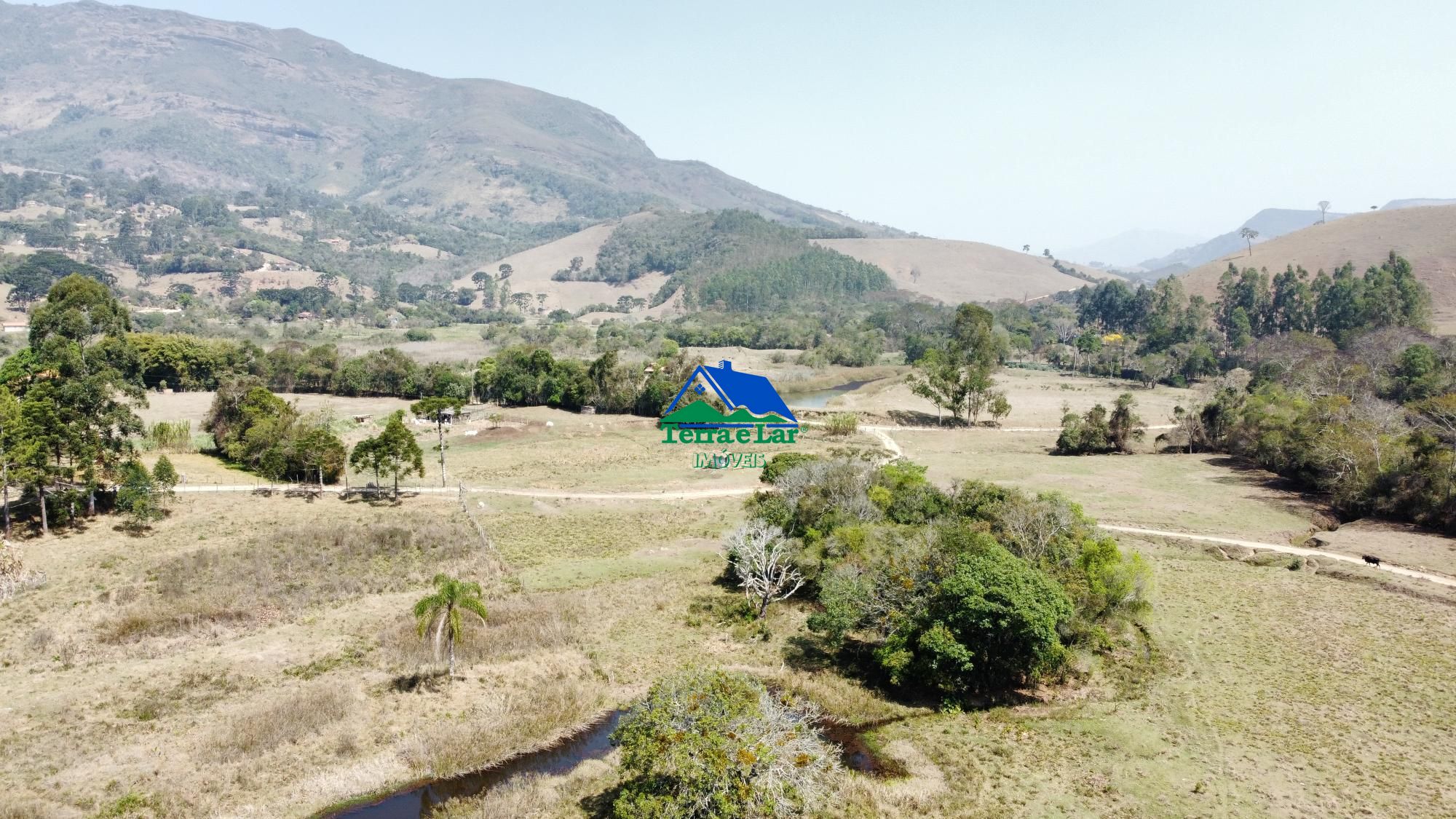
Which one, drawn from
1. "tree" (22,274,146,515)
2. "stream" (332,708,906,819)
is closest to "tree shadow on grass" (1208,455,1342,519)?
"stream" (332,708,906,819)

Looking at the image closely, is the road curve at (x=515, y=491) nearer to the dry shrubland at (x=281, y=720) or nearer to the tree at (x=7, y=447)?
the tree at (x=7, y=447)

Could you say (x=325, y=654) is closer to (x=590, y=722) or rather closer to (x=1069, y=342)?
(x=590, y=722)

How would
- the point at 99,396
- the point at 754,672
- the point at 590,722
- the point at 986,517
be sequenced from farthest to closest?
the point at 99,396 → the point at 986,517 → the point at 754,672 → the point at 590,722

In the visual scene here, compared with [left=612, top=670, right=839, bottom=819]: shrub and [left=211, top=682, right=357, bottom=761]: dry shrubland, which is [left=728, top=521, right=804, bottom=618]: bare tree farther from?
[left=211, top=682, right=357, bottom=761]: dry shrubland

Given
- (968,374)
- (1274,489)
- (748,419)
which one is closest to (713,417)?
(748,419)

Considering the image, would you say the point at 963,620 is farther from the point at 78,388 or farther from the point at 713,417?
the point at 713,417

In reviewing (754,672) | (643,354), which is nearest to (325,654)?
(754,672)
